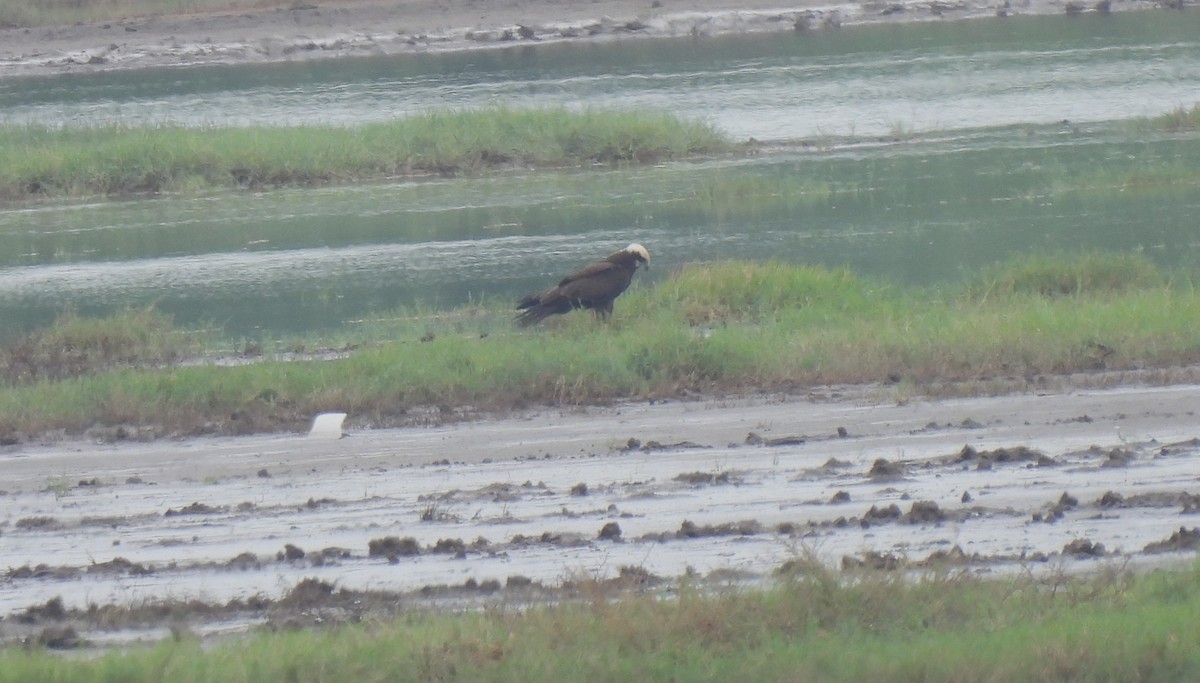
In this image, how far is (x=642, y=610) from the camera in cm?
583

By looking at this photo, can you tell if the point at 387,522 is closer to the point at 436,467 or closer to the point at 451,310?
the point at 436,467

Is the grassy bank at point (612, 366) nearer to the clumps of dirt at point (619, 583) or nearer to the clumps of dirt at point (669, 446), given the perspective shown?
the clumps of dirt at point (669, 446)

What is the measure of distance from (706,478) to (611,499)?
1.91 ft

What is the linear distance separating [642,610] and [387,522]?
248cm

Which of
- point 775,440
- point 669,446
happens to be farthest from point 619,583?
point 775,440

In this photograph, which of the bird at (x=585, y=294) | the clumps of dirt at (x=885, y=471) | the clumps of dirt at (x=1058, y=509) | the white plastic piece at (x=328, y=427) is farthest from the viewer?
the bird at (x=585, y=294)

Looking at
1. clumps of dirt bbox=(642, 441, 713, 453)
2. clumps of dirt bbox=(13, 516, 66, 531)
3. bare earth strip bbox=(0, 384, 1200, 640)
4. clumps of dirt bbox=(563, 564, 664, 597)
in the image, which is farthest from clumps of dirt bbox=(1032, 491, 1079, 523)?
clumps of dirt bbox=(13, 516, 66, 531)

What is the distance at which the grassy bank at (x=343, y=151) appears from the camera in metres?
25.2

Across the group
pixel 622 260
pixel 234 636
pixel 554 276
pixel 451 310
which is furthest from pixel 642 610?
pixel 554 276

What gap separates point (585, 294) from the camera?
12.4 meters

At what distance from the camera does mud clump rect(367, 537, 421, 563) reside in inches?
287

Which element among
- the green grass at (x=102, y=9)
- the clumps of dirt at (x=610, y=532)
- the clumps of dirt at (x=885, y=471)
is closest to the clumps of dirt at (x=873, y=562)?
the clumps of dirt at (x=610, y=532)

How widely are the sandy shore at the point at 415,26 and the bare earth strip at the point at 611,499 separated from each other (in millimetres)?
28802

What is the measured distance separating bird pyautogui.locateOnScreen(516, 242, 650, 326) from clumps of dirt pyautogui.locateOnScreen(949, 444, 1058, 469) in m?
4.31
